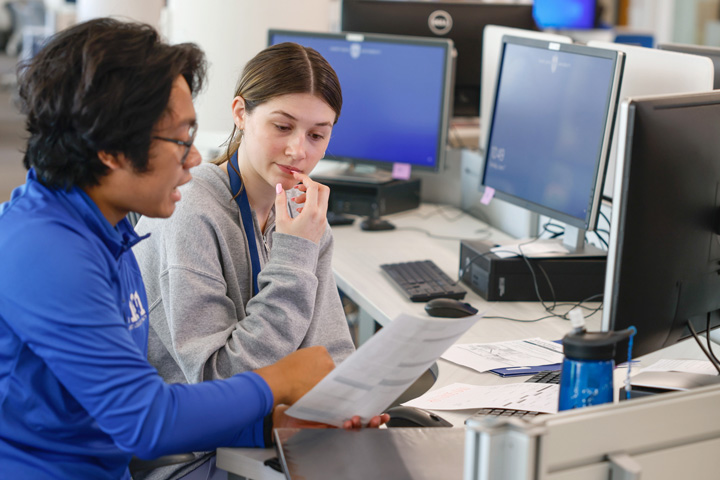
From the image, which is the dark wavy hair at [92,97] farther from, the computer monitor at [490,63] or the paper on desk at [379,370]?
the computer monitor at [490,63]

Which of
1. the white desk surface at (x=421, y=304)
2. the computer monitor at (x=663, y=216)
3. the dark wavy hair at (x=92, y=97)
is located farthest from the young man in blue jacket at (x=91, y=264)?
the computer monitor at (x=663, y=216)

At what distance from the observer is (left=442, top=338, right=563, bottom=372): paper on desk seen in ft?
5.16

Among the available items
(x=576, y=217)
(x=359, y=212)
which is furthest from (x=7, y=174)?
(x=576, y=217)

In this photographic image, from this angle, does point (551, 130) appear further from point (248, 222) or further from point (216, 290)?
point (216, 290)

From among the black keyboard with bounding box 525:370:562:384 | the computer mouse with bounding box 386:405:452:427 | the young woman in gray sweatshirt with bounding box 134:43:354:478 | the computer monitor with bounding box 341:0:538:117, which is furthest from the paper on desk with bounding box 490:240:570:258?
the computer monitor with bounding box 341:0:538:117

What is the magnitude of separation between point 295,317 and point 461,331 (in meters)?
0.38

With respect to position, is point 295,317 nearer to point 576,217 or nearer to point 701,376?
point 701,376

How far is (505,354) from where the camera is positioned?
163 centimetres

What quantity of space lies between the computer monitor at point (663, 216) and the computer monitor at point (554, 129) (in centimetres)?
66

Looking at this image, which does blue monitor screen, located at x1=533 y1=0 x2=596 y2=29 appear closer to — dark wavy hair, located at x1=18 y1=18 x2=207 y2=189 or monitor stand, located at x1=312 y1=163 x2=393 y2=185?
monitor stand, located at x1=312 y1=163 x2=393 y2=185

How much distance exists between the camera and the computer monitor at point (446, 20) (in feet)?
10.2

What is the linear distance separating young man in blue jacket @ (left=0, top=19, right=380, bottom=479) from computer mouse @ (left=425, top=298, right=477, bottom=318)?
26cm

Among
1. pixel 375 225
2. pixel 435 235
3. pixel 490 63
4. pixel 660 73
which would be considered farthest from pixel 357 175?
pixel 660 73

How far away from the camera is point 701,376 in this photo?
4.17 feet
